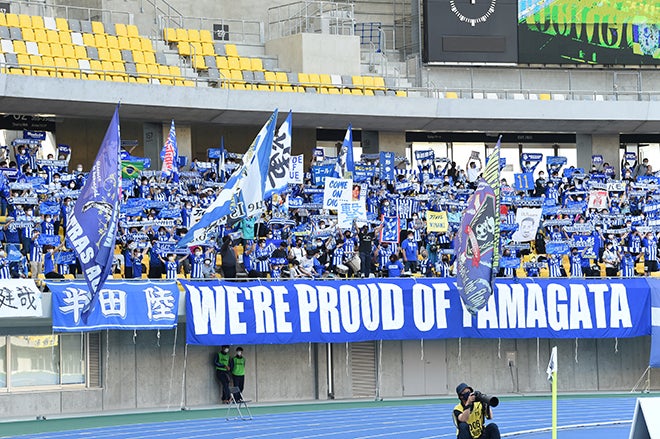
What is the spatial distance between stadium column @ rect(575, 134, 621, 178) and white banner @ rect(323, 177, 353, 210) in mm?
16291

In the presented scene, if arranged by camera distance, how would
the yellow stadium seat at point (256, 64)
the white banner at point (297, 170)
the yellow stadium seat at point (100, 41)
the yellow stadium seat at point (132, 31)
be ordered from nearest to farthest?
the white banner at point (297, 170)
the yellow stadium seat at point (100, 41)
the yellow stadium seat at point (132, 31)
the yellow stadium seat at point (256, 64)

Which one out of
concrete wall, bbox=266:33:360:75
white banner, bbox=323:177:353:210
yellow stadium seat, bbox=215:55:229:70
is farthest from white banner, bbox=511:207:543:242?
yellow stadium seat, bbox=215:55:229:70

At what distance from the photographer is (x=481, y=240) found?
30844mm

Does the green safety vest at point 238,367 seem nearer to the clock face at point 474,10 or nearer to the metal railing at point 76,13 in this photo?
the metal railing at point 76,13

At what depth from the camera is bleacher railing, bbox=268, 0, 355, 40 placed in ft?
155

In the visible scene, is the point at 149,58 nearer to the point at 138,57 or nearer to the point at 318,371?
the point at 138,57

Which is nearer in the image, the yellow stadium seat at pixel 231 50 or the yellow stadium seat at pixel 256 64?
the yellow stadium seat at pixel 256 64

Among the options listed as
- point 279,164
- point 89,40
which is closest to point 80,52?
point 89,40

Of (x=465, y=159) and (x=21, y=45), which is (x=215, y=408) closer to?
(x=21, y=45)

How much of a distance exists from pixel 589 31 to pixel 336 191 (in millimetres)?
15953

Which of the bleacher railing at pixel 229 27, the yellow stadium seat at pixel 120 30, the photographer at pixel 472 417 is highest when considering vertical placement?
the bleacher railing at pixel 229 27

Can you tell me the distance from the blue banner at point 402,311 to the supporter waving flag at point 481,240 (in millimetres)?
1953

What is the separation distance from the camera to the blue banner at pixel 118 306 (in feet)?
98.6

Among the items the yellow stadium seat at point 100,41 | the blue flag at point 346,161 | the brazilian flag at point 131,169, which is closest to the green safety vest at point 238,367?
the blue flag at point 346,161
